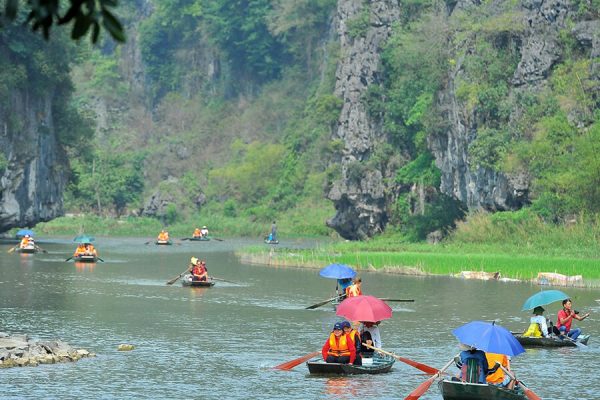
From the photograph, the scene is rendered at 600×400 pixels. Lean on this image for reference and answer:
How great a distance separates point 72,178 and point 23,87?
39.8ft

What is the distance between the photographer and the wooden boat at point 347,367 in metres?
27.4

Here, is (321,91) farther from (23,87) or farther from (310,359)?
(310,359)

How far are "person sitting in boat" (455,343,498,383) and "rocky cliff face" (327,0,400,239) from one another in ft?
204

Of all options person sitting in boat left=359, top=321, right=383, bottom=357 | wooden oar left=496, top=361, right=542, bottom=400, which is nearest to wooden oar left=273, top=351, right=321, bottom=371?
person sitting in boat left=359, top=321, right=383, bottom=357

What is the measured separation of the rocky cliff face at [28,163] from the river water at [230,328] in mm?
20674

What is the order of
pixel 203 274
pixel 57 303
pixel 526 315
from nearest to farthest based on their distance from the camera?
pixel 526 315 → pixel 57 303 → pixel 203 274

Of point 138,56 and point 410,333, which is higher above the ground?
point 138,56

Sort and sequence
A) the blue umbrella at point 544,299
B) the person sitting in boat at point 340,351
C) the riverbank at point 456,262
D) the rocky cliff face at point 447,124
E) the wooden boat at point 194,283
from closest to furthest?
1. the person sitting in boat at point 340,351
2. the blue umbrella at point 544,299
3. the wooden boat at point 194,283
4. the riverbank at point 456,262
5. the rocky cliff face at point 447,124

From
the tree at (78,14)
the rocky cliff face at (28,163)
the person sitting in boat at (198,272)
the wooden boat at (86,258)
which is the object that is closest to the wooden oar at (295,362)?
the tree at (78,14)

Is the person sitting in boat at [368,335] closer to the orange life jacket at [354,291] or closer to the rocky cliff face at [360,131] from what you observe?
the orange life jacket at [354,291]

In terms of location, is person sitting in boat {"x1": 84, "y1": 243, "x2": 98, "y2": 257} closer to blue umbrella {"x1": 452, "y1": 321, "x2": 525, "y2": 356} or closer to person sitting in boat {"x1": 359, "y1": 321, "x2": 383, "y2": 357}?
person sitting in boat {"x1": 359, "y1": 321, "x2": 383, "y2": 357}

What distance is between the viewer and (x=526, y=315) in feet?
135

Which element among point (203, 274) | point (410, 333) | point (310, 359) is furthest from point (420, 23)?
point (310, 359)

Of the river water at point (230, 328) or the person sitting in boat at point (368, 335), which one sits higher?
the person sitting in boat at point (368, 335)
